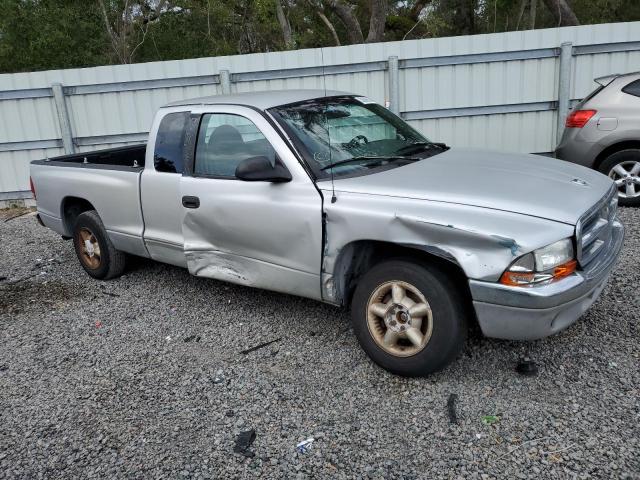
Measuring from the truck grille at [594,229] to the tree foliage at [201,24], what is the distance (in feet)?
51.4

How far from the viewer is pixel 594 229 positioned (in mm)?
3355

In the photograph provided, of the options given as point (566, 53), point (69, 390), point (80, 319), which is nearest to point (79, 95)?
point (80, 319)

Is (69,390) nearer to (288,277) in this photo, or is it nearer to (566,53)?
(288,277)

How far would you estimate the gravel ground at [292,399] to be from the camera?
2.85m

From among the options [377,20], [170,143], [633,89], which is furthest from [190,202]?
[377,20]

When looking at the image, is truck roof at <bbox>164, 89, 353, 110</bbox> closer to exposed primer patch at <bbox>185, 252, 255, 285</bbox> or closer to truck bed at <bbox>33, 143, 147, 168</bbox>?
exposed primer patch at <bbox>185, 252, 255, 285</bbox>

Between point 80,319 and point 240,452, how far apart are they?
8.41ft

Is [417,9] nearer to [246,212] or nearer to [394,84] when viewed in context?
[394,84]

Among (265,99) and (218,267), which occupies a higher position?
(265,99)

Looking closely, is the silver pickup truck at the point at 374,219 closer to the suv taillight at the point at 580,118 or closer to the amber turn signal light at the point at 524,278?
the amber turn signal light at the point at 524,278

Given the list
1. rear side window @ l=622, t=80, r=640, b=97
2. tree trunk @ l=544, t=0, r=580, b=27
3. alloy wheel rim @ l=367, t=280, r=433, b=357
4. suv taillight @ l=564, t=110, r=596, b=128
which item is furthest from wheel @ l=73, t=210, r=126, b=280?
tree trunk @ l=544, t=0, r=580, b=27

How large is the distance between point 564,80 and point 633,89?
7.21ft

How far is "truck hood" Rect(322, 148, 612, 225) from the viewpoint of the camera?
3.16 m

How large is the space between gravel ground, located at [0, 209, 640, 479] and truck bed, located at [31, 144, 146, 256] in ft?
2.66
